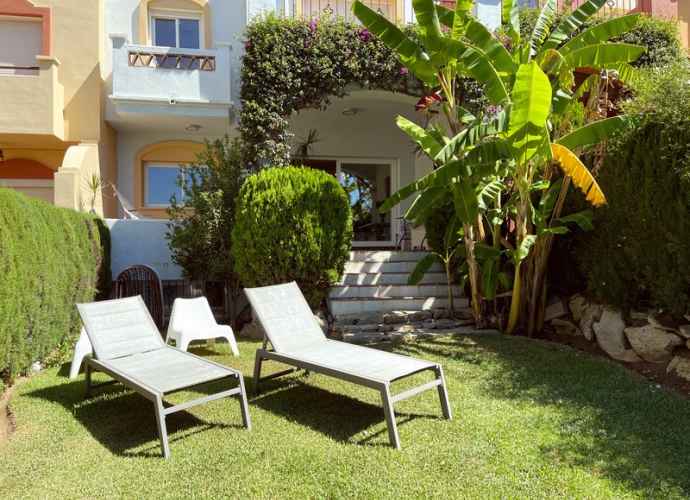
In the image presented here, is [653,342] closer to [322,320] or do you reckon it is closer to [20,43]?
[322,320]

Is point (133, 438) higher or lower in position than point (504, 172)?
lower

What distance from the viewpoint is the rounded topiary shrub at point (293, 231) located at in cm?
761

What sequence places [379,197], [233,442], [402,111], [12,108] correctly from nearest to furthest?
[233,442], [12,108], [402,111], [379,197]

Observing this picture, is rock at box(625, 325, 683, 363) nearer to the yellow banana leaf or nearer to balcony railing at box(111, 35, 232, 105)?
the yellow banana leaf

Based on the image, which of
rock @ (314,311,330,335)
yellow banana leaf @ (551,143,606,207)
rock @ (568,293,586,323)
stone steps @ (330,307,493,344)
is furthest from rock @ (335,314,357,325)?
yellow banana leaf @ (551,143,606,207)

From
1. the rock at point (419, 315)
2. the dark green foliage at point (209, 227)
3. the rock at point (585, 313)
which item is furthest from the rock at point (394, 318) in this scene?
the dark green foliage at point (209, 227)

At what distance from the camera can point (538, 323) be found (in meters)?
7.25

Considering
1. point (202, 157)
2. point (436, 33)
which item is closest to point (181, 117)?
point (202, 157)

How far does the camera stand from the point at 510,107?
581 centimetres

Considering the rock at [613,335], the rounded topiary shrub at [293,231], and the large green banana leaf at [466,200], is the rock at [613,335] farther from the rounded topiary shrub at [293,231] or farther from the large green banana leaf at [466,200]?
the rounded topiary shrub at [293,231]

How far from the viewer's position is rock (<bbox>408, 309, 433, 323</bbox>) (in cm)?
802

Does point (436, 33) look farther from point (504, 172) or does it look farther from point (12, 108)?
point (12, 108)

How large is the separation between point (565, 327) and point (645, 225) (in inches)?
82.3

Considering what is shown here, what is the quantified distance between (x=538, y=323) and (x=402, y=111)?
779 cm
